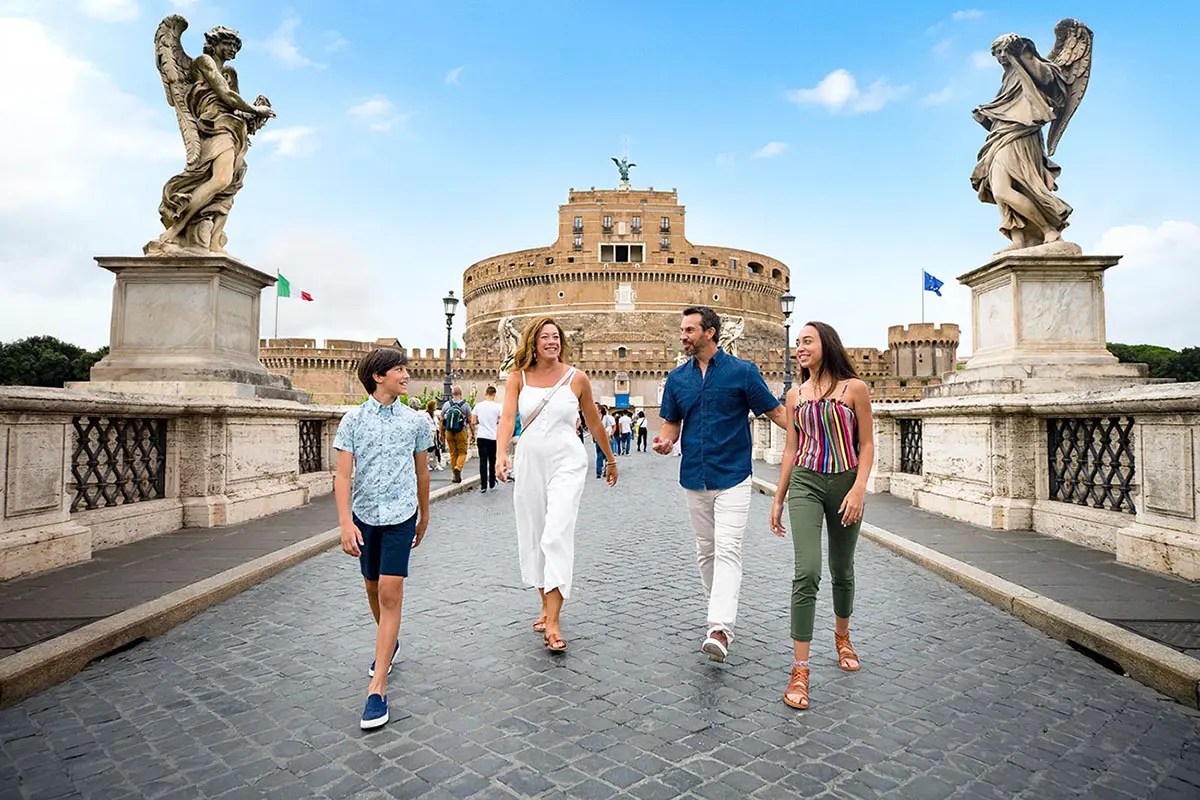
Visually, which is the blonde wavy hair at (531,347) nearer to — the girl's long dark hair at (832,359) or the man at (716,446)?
the man at (716,446)

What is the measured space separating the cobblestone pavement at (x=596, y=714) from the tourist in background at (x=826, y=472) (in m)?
0.33

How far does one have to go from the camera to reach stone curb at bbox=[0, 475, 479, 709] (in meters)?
2.73

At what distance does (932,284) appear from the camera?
42125 millimetres

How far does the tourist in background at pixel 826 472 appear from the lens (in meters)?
2.90

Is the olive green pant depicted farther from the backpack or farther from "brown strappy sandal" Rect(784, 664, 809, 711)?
the backpack

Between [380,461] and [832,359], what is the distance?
1.90 m

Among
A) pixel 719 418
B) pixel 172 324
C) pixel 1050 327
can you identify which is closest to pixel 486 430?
pixel 172 324

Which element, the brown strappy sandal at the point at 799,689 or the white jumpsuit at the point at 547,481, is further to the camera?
the white jumpsuit at the point at 547,481

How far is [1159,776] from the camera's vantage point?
2150 mm

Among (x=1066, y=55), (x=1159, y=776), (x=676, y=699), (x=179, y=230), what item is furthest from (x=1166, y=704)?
(x=179, y=230)

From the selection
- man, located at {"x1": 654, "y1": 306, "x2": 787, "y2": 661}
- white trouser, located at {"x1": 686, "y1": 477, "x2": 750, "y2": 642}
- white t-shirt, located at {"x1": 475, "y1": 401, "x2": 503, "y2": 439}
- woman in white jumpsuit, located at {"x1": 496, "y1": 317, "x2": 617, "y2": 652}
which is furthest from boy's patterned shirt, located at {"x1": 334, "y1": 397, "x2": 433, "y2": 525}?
white t-shirt, located at {"x1": 475, "y1": 401, "x2": 503, "y2": 439}

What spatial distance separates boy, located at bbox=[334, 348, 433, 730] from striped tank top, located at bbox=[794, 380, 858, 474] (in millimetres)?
1568

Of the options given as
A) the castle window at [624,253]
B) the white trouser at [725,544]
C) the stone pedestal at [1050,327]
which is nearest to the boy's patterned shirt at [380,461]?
the white trouser at [725,544]

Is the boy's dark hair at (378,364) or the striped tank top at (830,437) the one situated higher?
the boy's dark hair at (378,364)
